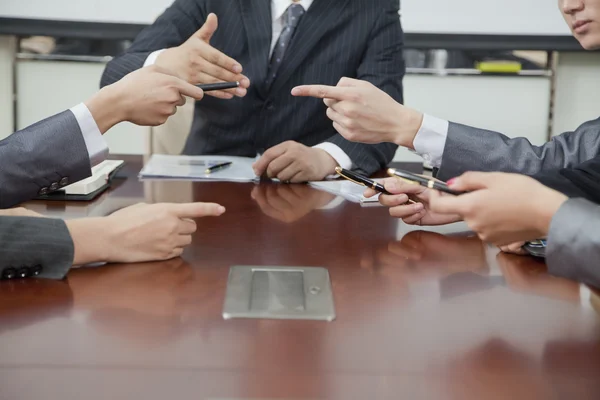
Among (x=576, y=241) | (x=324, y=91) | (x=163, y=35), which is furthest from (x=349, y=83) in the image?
(x=163, y=35)

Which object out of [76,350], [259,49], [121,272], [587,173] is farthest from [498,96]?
[76,350]

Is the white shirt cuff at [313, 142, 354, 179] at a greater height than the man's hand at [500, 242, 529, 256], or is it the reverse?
the white shirt cuff at [313, 142, 354, 179]

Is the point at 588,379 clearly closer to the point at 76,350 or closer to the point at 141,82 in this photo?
the point at 76,350

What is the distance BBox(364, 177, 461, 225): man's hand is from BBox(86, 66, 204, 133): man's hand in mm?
526

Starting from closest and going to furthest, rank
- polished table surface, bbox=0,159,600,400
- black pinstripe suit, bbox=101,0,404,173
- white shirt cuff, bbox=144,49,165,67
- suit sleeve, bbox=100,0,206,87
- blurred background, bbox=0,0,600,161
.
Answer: polished table surface, bbox=0,159,600,400 < white shirt cuff, bbox=144,49,165,67 < suit sleeve, bbox=100,0,206,87 < black pinstripe suit, bbox=101,0,404,173 < blurred background, bbox=0,0,600,161

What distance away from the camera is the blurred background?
3770mm

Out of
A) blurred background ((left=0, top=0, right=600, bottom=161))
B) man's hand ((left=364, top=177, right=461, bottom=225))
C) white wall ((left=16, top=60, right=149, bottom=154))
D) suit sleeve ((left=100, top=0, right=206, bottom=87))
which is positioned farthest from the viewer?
white wall ((left=16, top=60, right=149, bottom=154))

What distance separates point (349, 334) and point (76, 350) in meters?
0.35

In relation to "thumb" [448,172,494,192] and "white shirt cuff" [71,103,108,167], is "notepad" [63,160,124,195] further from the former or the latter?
"thumb" [448,172,494,192]

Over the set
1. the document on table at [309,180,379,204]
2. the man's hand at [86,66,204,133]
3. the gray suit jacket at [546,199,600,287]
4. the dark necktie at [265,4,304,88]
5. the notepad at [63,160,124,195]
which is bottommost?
the document on table at [309,180,379,204]

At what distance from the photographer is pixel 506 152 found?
1697mm

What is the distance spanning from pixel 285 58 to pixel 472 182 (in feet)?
4.86

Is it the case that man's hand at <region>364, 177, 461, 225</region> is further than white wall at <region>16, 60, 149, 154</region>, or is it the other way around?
white wall at <region>16, 60, 149, 154</region>

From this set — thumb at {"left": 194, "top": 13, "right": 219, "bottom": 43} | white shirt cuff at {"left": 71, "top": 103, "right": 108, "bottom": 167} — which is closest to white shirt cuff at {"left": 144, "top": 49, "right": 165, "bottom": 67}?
thumb at {"left": 194, "top": 13, "right": 219, "bottom": 43}
